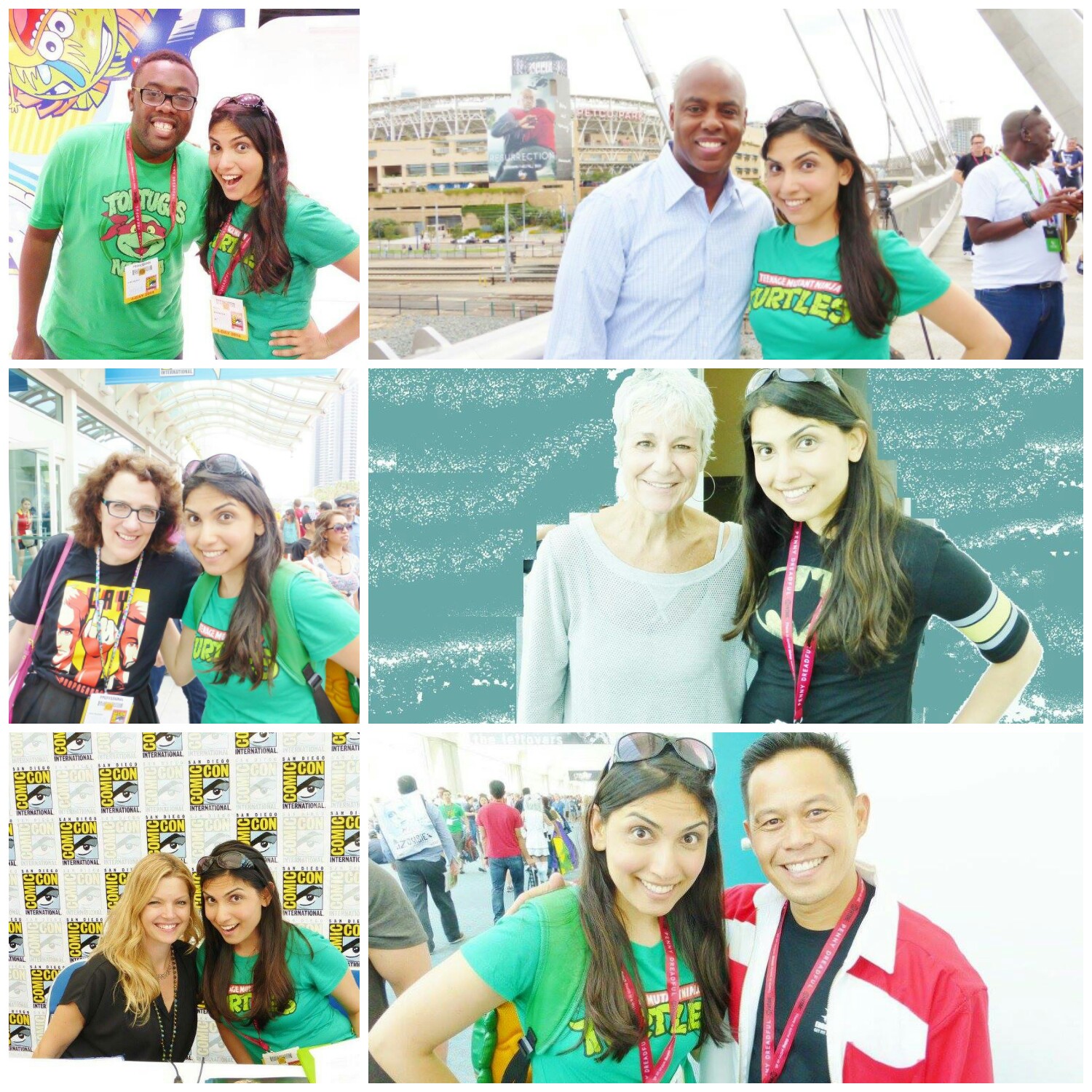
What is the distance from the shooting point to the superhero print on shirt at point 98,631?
2531 mm

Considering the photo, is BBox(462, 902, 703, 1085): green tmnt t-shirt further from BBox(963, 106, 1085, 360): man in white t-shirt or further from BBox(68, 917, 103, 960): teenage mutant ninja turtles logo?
BBox(963, 106, 1085, 360): man in white t-shirt

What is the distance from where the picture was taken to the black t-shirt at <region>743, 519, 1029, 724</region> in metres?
2.40

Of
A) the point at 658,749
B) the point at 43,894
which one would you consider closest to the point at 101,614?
the point at 43,894

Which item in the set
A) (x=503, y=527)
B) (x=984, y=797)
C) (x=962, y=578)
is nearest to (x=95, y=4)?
(x=503, y=527)

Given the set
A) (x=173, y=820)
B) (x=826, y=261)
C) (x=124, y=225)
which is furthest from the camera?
(x=173, y=820)

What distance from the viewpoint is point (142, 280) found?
2.51 meters

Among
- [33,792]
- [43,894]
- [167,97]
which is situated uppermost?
[167,97]

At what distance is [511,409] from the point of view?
2.55m

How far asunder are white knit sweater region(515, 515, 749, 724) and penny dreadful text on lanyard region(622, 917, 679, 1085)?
470 mm

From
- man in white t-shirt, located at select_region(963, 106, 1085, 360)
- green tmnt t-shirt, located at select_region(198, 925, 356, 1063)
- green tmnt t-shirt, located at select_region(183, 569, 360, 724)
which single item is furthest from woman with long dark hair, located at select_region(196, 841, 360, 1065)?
man in white t-shirt, located at select_region(963, 106, 1085, 360)

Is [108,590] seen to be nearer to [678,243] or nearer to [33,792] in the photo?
[33,792]

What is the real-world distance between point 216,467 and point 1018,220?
1.87 m

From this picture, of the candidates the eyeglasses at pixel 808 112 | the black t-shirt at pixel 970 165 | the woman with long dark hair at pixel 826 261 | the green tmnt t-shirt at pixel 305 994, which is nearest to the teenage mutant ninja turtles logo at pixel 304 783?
the green tmnt t-shirt at pixel 305 994

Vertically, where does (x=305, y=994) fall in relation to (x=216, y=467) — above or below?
below
